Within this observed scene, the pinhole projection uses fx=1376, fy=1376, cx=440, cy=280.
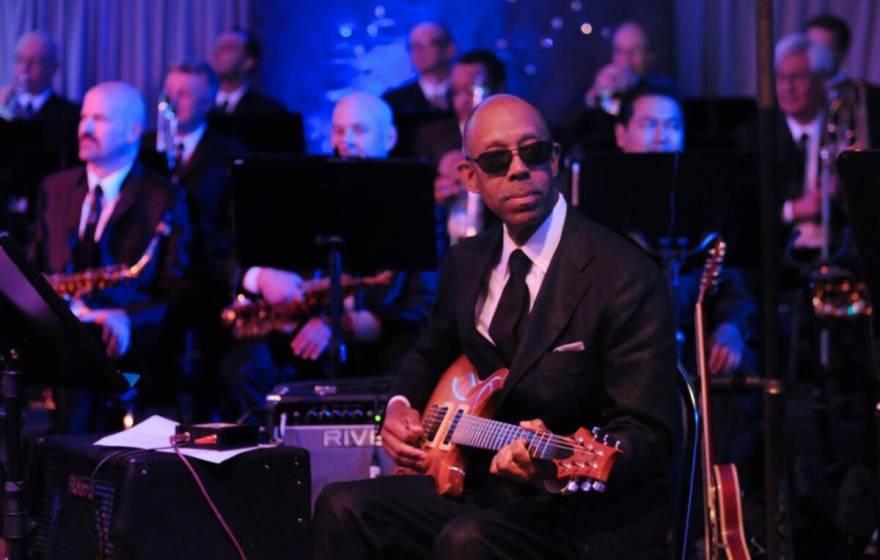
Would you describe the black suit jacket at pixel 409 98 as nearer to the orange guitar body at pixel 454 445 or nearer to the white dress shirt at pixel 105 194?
the white dress shirt at pixel 105 194

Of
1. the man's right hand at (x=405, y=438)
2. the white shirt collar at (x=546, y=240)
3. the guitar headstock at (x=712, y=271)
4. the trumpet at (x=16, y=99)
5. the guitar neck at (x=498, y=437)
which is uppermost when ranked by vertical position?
the trumpet at (x=16, y=99)

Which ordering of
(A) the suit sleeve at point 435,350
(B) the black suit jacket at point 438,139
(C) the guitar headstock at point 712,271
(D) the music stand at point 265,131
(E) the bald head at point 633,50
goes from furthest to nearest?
(E) the bald head at point 633,50
(D) the music stand at point 265,131
(B) the black suit jacket at point 438,139
(C) the guitar headstock at point 712,271
(A) the suit sleeve at point 435,350

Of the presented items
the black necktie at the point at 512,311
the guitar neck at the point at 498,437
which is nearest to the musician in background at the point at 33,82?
the black necktie at the point at 512,311

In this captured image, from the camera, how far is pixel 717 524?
4.21 m

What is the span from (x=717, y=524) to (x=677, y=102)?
3.06 metres

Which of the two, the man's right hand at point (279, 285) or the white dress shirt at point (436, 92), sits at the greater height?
the white dress shirt at point (436, 92)

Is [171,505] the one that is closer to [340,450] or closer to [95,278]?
[340,450]

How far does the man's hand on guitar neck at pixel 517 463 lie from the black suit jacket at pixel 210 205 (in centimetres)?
365

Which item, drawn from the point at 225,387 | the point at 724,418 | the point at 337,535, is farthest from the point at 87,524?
the point at 724,418

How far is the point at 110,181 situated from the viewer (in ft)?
22.5

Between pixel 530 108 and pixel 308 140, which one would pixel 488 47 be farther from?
pixel 530 108

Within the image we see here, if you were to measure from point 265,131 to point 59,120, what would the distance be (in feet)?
6.73

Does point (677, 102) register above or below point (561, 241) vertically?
above

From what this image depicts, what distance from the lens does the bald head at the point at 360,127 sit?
6.95 meters
